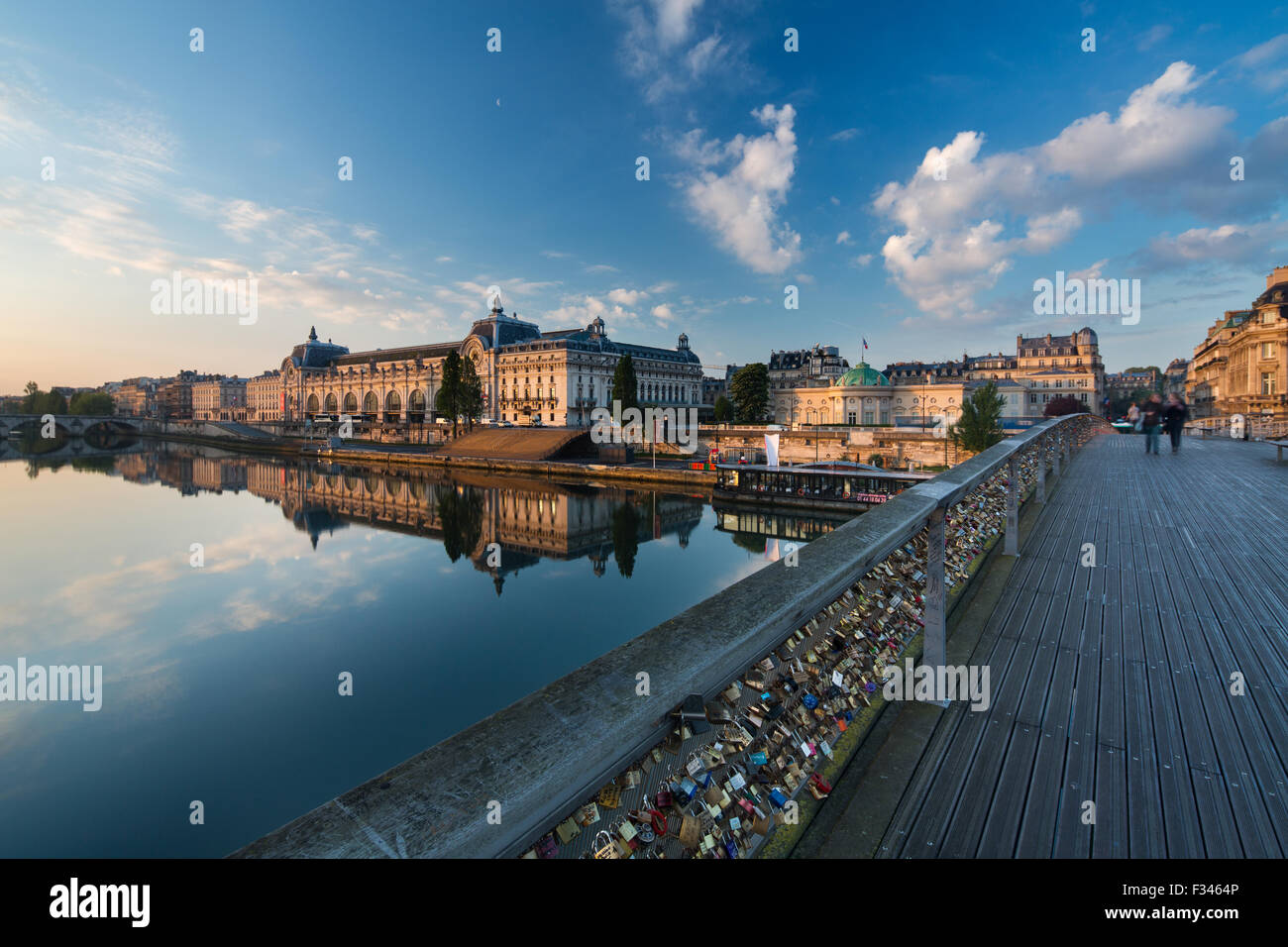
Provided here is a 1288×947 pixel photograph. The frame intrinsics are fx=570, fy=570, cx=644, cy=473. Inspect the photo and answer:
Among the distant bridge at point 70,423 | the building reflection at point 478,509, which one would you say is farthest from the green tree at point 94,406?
the building reflection at point 478,509

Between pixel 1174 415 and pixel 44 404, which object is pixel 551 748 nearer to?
pixel 1174 415

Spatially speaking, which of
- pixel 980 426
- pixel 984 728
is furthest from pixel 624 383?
pixel 984 728

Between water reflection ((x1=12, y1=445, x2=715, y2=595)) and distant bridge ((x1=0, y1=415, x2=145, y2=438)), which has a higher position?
distant bridge ((x1=0, y1=415, x2=145, y2=438))

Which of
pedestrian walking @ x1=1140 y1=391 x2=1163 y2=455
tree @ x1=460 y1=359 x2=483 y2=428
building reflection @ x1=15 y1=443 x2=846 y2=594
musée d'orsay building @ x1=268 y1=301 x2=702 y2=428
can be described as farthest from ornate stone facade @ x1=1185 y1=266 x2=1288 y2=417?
tree @ x1=460 y1=359 x2=483 y2=428

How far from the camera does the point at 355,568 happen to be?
69.3 ft

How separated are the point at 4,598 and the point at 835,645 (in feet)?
81.5

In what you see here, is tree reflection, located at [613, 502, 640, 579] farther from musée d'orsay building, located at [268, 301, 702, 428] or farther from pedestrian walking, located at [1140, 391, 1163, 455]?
musée d'orsay building, located at [268, 301, 702, 428]

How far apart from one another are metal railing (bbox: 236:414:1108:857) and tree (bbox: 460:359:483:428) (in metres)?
69.7

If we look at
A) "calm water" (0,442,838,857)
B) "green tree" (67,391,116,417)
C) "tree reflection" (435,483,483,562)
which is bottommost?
"calm water" (0,442,838,857)

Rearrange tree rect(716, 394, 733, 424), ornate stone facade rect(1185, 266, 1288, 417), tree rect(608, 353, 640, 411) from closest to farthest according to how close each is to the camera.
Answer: ornate stone facade rect(1185, 266, 1288, 417)
tree rect(608, 353, 640, 411)
tree rect(716, 394, 733, 424)

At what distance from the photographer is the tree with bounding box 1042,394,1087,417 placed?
68.2 meters
